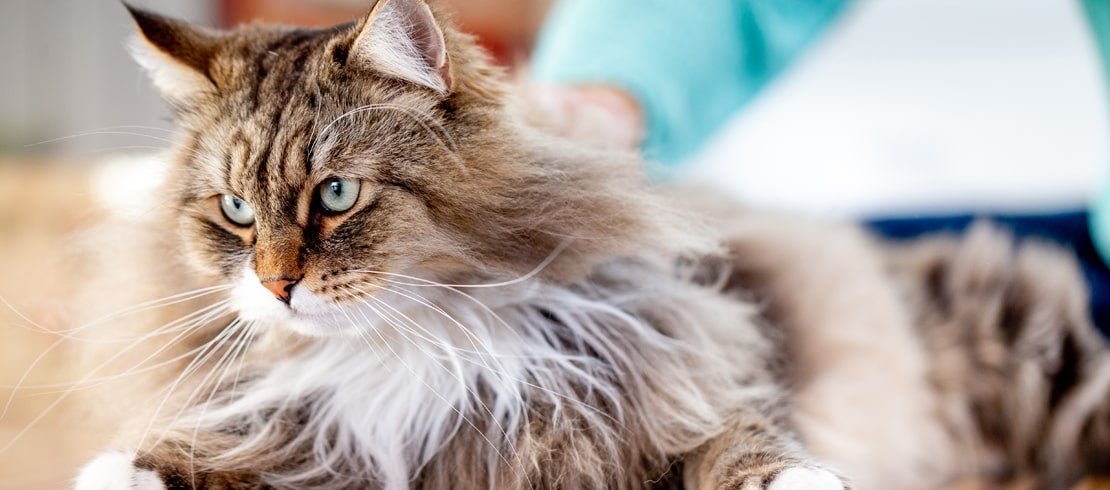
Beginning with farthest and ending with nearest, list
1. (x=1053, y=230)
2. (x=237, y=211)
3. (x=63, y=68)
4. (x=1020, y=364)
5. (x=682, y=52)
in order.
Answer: (x=63, y=68), (x=1053, y=230), (x=682, y=52), (x=1020, y=364), (x=237, y=211)

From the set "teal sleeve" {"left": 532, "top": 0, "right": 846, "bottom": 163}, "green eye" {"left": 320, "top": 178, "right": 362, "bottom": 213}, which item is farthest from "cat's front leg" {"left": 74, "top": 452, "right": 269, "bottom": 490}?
"teal sleeve" {"left": 532, "top": 0, "right": 846, "bottom": 163}

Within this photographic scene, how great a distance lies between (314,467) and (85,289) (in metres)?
0.52

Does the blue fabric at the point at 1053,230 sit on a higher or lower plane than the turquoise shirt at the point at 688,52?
lower

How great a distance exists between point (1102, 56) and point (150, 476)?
1.87 m

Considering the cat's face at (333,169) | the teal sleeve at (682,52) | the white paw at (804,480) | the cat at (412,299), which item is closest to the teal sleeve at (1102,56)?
the teal sleeve at (682,52)

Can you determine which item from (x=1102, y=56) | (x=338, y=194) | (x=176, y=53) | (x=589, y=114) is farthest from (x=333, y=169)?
(x=1102, y=56)

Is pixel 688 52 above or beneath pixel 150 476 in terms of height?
above

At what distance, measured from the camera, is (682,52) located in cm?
164

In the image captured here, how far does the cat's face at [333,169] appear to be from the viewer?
0.85 metres

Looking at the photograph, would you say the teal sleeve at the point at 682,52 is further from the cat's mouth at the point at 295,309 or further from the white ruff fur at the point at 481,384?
the cat's mouth at the point at 295,309

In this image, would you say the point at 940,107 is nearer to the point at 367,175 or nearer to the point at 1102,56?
the point at 1102,56

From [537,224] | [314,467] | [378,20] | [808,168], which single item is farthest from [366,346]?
[808,168]

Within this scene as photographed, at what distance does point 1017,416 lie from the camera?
1461 millimetres

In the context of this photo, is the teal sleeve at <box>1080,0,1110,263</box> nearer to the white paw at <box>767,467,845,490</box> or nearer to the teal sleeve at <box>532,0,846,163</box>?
the teal sleeve at <box>532,0,846,163</box>
